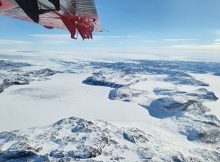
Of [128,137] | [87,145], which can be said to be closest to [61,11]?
[87,145]

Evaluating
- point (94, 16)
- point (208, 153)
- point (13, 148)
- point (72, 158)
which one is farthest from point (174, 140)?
point (94, 16)

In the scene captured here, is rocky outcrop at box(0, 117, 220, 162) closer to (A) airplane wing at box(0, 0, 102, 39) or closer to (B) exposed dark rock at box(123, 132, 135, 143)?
(B) exposed dark rock at box(123, 132, 135, 143)

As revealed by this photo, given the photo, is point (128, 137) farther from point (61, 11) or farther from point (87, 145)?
point (61, 11)

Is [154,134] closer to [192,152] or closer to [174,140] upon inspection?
[174,140]

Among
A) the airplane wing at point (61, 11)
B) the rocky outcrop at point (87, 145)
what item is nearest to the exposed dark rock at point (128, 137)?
the rocky outcrop at point (87, 145)

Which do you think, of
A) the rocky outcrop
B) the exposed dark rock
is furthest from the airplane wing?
the exposed dark rock

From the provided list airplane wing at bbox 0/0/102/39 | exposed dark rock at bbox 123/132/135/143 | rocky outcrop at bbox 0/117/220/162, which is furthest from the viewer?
exposed dark rock at bbox 123/132/135/143

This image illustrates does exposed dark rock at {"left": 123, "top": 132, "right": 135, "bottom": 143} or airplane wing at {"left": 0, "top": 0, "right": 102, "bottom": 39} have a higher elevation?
airplane wing at {"left": 0, "top": 0, "right": 102, "bottom": 39}

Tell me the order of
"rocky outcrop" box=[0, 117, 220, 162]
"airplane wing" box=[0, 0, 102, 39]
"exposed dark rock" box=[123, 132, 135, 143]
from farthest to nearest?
"exposed dark rock" box=[123, 132, 135, 143]
"rocky outcrop" box=[0, 117, 220, 162]
"airplane wing" box=[0, 0, 102, 39]
